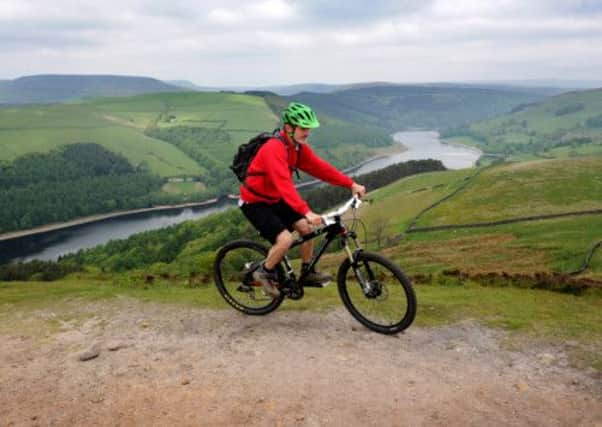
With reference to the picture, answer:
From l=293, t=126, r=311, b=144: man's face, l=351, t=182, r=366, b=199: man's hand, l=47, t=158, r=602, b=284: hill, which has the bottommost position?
l=47, t=158, r=602, b=284: hill

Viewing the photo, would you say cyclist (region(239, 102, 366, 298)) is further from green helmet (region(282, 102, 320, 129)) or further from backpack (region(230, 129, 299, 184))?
backpack (region(230, 129, 299, 184))

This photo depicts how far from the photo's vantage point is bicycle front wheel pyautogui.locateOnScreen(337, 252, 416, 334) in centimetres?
883

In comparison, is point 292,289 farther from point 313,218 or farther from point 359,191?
point 359,191

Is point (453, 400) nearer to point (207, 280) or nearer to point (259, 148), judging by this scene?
point (259, 148)

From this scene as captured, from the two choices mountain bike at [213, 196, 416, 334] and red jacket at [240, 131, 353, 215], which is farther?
mountain bike at [213, 196, 416, 334]

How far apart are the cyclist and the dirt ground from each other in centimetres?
147

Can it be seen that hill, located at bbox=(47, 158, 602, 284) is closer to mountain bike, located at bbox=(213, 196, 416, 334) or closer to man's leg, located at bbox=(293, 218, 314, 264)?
mountain bike, located at bbox=(213, 196, 416, 334)

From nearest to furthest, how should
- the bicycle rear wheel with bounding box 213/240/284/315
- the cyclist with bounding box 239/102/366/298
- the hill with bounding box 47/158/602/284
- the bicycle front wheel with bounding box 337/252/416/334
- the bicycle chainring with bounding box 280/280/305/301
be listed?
the cyclist with bounding box 239/102/366/298 → the bicycle front wheel with bounding box 337/252/416/334 → the bicycle chainring with bounding box 280/280/305/301 → the bicycle rear wheel with bounding box 213/240/284/315 → the hill with bounding box 47/158/602/284

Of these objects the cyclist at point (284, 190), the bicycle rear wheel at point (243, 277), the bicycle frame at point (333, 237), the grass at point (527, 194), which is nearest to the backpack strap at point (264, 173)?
the cyclist at point (284, 190)

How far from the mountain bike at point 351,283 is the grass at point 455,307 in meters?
0.79

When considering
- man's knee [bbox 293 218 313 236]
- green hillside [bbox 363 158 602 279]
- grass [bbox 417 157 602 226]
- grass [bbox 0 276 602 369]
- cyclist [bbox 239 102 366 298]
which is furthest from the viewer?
grass [bbox 417 157 602 226]

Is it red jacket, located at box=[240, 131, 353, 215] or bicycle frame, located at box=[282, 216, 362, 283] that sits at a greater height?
red jacket, located at box=[240, 131, 353, 215]

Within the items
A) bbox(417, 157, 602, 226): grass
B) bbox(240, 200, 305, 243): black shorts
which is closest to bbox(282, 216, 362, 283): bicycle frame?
bbox(240, 200, 305, 243): black shorts

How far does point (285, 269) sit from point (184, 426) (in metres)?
4.28
